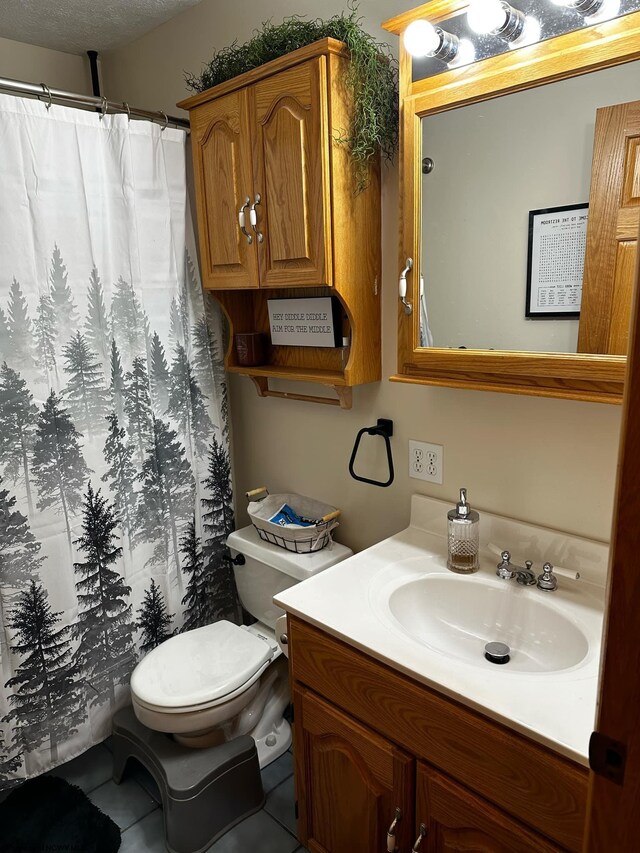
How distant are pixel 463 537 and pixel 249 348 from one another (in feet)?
3.08

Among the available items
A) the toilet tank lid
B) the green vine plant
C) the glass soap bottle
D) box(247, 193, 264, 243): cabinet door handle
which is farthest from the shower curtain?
the glass soap bottle

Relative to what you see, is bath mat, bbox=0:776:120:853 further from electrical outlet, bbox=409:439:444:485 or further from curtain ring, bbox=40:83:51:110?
curtain ring, bbox=40:83:51:110

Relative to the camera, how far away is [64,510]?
1.69 meters

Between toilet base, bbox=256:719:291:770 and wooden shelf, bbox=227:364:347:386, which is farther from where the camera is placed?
toilet base, bbox=256:719:291:770

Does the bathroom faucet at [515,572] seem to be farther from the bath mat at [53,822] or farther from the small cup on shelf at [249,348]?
the bath mat at [53,822]

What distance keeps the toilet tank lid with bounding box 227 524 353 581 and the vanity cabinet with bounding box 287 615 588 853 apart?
1.26 feet

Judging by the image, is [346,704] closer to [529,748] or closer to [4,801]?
[529,748]

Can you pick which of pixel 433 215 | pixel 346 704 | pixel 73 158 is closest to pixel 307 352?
pixel 433 215

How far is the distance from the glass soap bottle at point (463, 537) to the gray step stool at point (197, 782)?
2.81ft

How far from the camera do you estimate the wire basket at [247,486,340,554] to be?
1.79m

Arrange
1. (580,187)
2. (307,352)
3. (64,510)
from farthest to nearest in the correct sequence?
(307,352), (64,510), (580,187)

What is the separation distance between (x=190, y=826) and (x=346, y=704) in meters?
0.71

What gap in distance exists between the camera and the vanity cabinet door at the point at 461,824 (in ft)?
3.22

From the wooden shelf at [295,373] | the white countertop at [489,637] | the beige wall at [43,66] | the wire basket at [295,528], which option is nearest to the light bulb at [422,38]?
the wooden shelf at [295,373]
